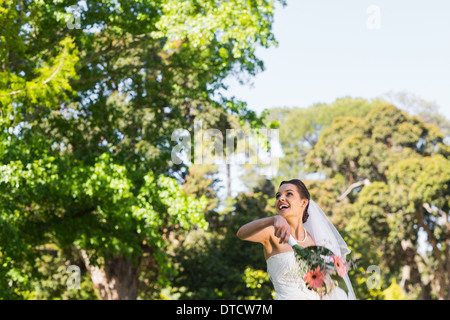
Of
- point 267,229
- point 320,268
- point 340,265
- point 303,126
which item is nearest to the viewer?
point 267,229

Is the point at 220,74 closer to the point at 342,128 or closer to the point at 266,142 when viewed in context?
the point at 266,142

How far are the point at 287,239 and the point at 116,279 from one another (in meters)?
18.3

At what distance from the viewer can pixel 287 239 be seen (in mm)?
3324

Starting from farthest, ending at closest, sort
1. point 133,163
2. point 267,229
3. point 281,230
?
point 133,163 < point 267,229 < point 281,230

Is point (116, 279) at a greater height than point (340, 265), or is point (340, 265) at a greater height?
point (340, 265)

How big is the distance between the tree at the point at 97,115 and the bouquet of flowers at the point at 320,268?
834cm

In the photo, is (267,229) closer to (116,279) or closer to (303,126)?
(116,279)

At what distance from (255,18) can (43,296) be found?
54.0ft

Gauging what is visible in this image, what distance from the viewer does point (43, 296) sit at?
23.6 meters

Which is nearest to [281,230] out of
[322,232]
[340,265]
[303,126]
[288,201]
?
[288,201]

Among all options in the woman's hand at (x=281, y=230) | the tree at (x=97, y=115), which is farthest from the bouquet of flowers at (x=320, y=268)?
the tree at (x=97, y=115)

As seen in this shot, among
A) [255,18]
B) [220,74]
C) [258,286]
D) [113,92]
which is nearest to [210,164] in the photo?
[258,286]

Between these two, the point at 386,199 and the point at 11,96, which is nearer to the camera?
the point at 11,96

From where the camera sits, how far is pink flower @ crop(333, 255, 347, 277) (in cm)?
358
